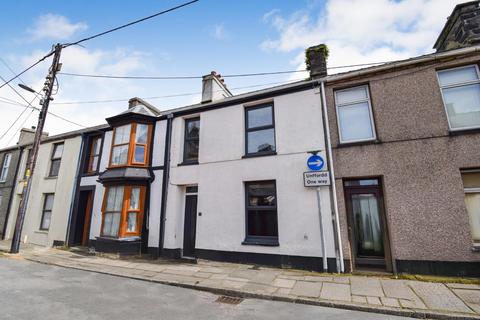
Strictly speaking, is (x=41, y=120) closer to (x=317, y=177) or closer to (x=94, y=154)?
(x=94, y=154)

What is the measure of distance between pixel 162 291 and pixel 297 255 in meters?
3.66

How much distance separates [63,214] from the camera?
1078 centimetres

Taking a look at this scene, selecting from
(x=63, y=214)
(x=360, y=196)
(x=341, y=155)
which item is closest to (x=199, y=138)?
(x=341, y=155)

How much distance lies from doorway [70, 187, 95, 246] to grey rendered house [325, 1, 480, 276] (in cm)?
1093

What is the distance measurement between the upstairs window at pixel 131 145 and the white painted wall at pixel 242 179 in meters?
1.42

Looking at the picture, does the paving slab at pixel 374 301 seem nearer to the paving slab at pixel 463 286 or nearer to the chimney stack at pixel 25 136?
the paving slab at pixel 463 286

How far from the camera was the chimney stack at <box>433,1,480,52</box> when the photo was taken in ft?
20.7

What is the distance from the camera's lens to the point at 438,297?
430 cm

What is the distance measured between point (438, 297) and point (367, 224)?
2251 mm

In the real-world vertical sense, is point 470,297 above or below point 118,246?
below

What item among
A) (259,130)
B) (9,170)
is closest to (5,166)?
(9,170)

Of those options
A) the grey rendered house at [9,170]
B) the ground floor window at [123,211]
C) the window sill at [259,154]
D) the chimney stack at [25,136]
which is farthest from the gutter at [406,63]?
the chimney stack at [25,136]

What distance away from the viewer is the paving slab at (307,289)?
4.67m

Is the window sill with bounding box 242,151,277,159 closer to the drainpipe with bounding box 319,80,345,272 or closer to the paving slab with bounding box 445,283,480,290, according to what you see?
the drainpipe with bounding box 319,80,345,272
